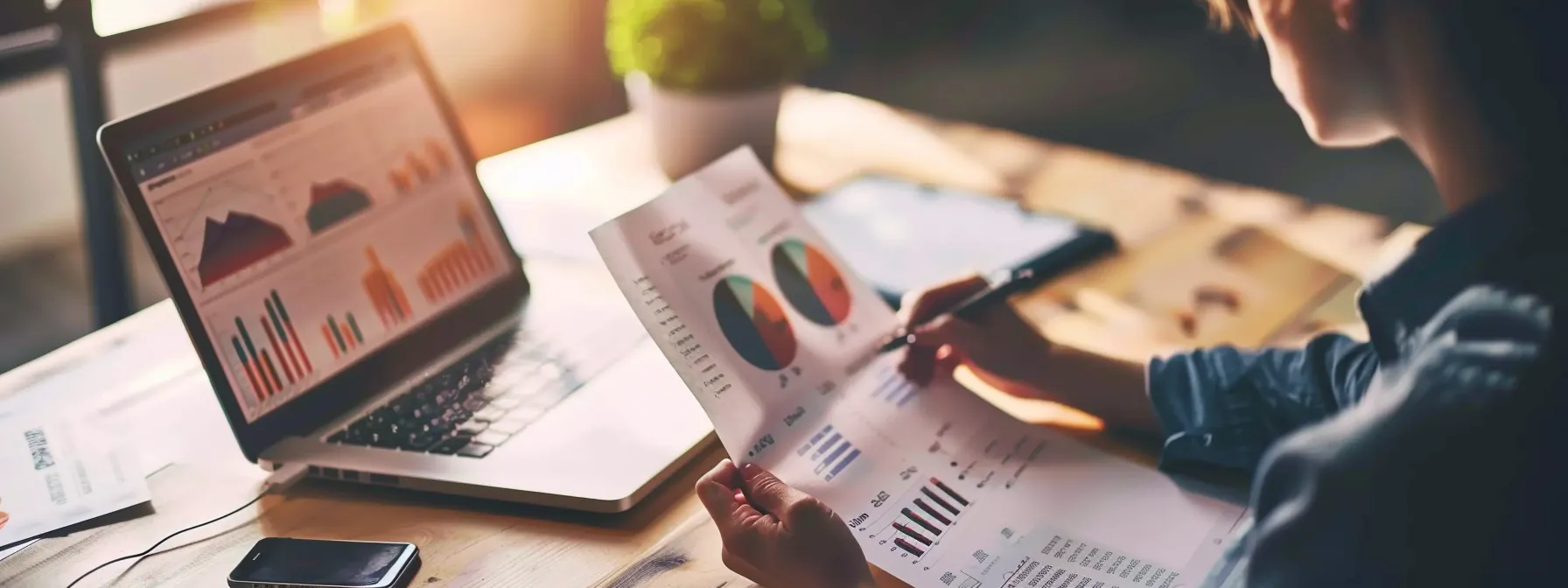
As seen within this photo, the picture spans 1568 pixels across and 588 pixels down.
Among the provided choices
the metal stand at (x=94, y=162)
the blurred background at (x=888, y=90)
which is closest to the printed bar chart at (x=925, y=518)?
the metal stand at (x=94, y=162)

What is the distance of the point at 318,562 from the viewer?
786mm

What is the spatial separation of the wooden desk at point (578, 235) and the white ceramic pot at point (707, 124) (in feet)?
0.16

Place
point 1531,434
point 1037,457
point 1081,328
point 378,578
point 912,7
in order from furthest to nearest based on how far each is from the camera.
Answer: point 912,7
point 1081,328
point 1037,457
point 378,578
point 1531,434

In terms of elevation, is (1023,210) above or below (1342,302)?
above

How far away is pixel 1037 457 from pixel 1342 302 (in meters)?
0.43

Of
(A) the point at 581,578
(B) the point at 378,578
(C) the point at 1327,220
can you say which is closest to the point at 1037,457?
(A) the point at 581,578

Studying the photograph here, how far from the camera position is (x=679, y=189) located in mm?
942

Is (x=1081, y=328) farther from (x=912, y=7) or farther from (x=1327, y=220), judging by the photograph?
(x=912, y=7)

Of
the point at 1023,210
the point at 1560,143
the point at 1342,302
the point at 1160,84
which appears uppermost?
the point at 1560,143

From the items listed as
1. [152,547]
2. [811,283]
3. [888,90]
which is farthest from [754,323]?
[888,90]

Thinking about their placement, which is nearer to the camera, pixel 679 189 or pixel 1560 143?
pixel 1560 143

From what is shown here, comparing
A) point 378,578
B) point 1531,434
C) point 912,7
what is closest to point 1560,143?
point 1531,434

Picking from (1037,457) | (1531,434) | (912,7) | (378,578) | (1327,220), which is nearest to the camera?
(1531,434)

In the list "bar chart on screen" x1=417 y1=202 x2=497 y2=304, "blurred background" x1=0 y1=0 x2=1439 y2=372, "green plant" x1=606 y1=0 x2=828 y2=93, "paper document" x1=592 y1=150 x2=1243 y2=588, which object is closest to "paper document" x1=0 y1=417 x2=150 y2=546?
"bar chart on screen" x1=417 y1=202 x2=497 y2=304
